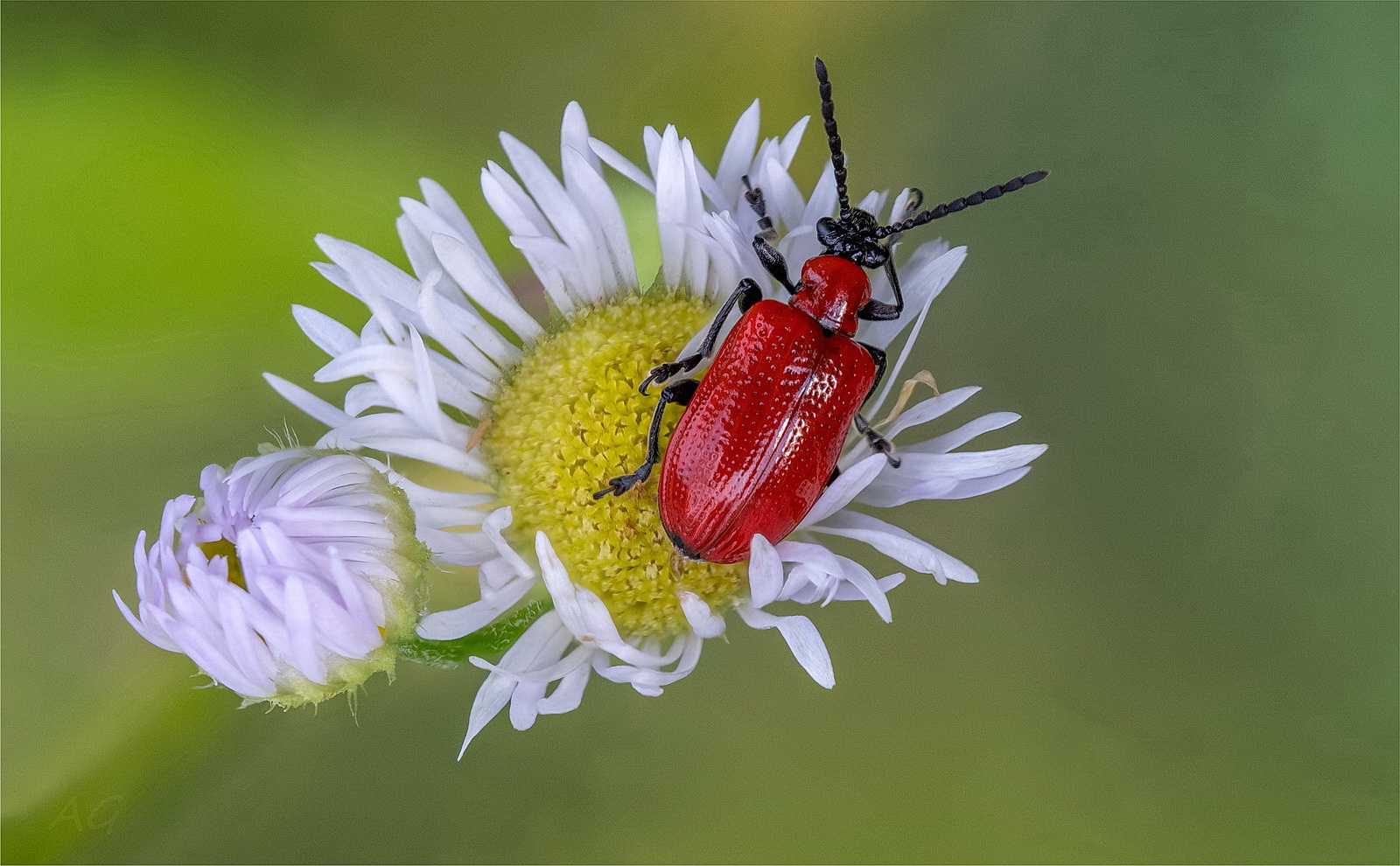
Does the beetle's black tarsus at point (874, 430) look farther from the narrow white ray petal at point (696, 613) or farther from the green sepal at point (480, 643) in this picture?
the green sepal at point (480, 643)

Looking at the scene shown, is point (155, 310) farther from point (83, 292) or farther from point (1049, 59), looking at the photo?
point (1049, 59)

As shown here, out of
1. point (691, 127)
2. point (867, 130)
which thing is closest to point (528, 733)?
point (691, 127)

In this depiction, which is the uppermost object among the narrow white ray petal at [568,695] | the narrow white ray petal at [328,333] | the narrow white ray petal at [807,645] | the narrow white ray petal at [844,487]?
the narrow white ray petal at [328,333]

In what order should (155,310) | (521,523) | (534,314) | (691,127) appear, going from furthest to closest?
(691,127) → (155,310) → (534,314) → (521,523)

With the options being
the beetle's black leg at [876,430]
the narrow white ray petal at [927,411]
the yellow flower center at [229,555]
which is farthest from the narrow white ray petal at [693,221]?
the yellow flower center at [229,555]
